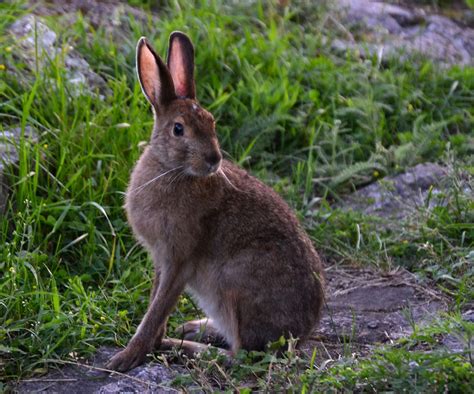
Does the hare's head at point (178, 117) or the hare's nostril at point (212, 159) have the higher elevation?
the hare's head at point (178, 117)

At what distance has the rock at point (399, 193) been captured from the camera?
265 inches

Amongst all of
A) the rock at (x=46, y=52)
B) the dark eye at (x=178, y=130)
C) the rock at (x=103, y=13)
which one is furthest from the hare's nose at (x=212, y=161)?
the rock at (x=103, y=13)

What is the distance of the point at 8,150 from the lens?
235 inches

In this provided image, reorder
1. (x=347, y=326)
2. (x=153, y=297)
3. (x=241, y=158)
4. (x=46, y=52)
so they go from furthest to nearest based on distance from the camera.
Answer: (x=241, y=158)
(x=46, y=52)
(x=347, y=326)
(x=153, y=297)

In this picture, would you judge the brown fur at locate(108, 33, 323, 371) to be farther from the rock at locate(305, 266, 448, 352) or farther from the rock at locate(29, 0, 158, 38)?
the rock at locate(29, 0, 158, 38)

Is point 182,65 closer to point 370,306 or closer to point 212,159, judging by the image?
point 212,159

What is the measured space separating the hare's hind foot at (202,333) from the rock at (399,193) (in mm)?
1702

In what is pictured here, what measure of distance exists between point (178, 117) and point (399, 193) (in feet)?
7.67

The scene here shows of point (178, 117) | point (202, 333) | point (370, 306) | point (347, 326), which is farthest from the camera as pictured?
point (370, 306)

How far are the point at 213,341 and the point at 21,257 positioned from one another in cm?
109

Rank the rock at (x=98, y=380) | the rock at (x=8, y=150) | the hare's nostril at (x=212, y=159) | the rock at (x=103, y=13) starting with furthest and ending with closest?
1. the rock at (x=103, y=13)
2. the rock at (x=8, y=150)
3. the hare's nostril at (x=212, y=159)
4. the rock at (x=98, y=380)

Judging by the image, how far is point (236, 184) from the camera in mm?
5375

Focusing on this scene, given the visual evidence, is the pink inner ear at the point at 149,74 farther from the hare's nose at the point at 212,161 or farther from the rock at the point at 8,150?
the rock at the point at 8,150

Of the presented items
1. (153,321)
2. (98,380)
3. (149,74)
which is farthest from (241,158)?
(98,380)
